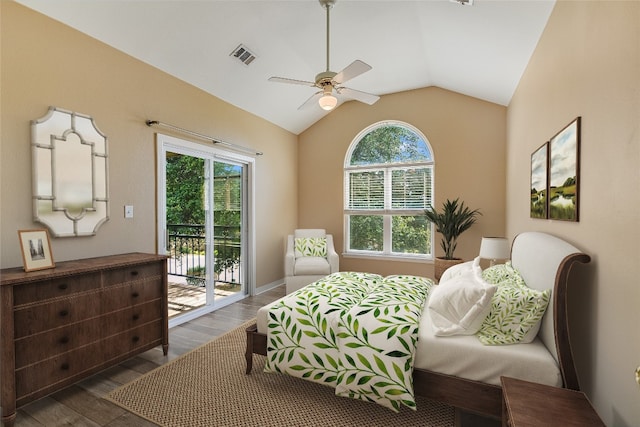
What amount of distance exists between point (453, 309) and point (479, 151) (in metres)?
3.31

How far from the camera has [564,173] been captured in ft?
6.20

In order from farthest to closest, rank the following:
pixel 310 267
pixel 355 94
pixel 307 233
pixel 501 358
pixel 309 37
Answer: pixel 307 233 → pixel 310 267 → pixel 309 37 → pixel 355 94 → pixel 501 358

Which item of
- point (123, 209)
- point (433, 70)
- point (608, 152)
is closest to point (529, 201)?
point (608, 152)

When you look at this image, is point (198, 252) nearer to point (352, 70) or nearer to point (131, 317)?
point (131, 317)

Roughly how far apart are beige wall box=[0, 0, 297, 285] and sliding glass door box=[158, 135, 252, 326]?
241 millimetres

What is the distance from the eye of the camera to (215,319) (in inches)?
140

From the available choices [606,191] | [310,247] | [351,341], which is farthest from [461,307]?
[310,247]

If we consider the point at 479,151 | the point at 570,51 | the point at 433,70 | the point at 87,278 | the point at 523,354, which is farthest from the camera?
the point at 479,151

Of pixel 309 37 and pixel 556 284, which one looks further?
pixel 309 37

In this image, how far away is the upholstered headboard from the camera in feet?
4.73

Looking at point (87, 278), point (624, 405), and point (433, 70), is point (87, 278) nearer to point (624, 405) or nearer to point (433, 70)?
point (624, 405)

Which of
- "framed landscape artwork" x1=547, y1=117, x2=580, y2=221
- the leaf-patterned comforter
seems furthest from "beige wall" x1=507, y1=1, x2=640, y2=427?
the leaf-patterned comforter

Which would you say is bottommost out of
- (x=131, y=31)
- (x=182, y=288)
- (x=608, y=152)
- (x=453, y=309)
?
(x=182, y=288)

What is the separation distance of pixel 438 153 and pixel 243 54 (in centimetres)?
312
